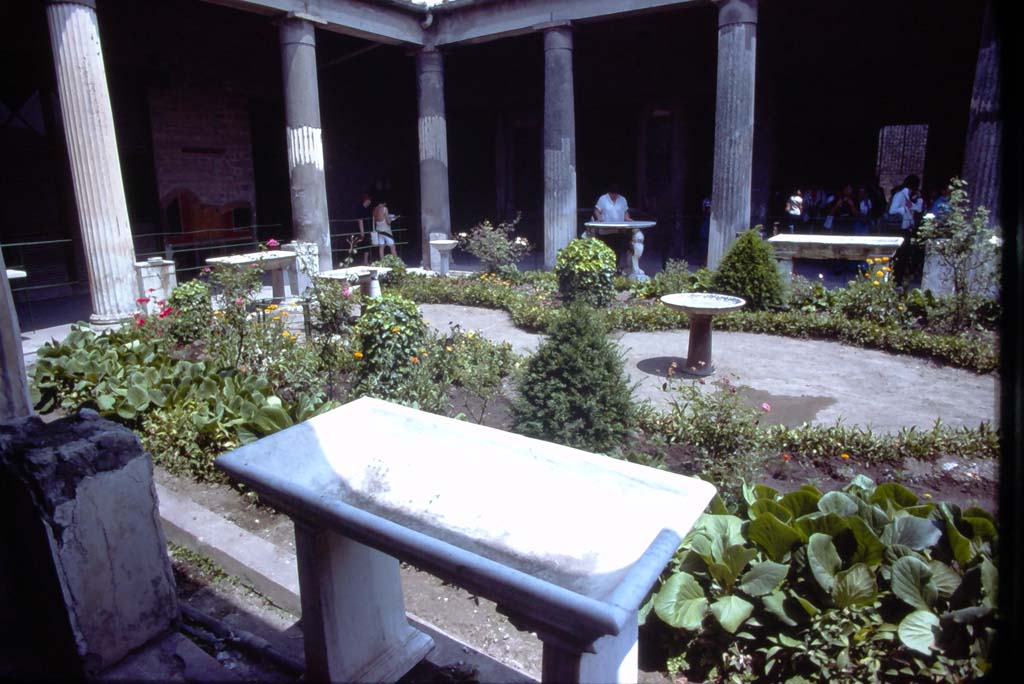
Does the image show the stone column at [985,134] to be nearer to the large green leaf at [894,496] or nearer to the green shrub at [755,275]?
the green shrub at [755,275]

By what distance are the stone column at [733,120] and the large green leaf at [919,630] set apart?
796 cm

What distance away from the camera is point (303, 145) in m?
10.4

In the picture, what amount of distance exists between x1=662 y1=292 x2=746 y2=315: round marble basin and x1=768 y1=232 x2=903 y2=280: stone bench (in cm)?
281

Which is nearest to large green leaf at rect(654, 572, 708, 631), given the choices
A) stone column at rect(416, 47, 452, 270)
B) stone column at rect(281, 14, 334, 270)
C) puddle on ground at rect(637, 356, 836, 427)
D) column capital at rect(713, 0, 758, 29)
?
puddle on ground at rect(637, 356, 836, 427)

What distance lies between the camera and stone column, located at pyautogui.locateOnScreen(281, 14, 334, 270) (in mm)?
10023

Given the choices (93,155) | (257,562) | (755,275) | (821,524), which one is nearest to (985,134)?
(755,275)

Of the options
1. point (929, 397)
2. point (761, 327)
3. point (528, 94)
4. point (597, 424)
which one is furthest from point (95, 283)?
point (528, 94)

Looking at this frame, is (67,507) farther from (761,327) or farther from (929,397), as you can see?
(761,327)

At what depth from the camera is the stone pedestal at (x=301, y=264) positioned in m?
9.71

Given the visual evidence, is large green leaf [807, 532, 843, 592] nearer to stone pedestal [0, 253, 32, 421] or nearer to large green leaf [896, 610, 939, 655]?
large green leaf [896, 610, 939, 655]

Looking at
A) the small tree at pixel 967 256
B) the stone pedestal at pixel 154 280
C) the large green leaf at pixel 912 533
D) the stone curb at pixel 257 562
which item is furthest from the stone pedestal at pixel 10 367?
the small tree at pixel 967 256

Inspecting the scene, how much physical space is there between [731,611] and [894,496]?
3.42ft

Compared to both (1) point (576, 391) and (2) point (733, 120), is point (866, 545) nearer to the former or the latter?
(1) point (576, 391)

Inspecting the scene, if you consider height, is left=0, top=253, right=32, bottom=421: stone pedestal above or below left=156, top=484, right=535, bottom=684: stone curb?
above
